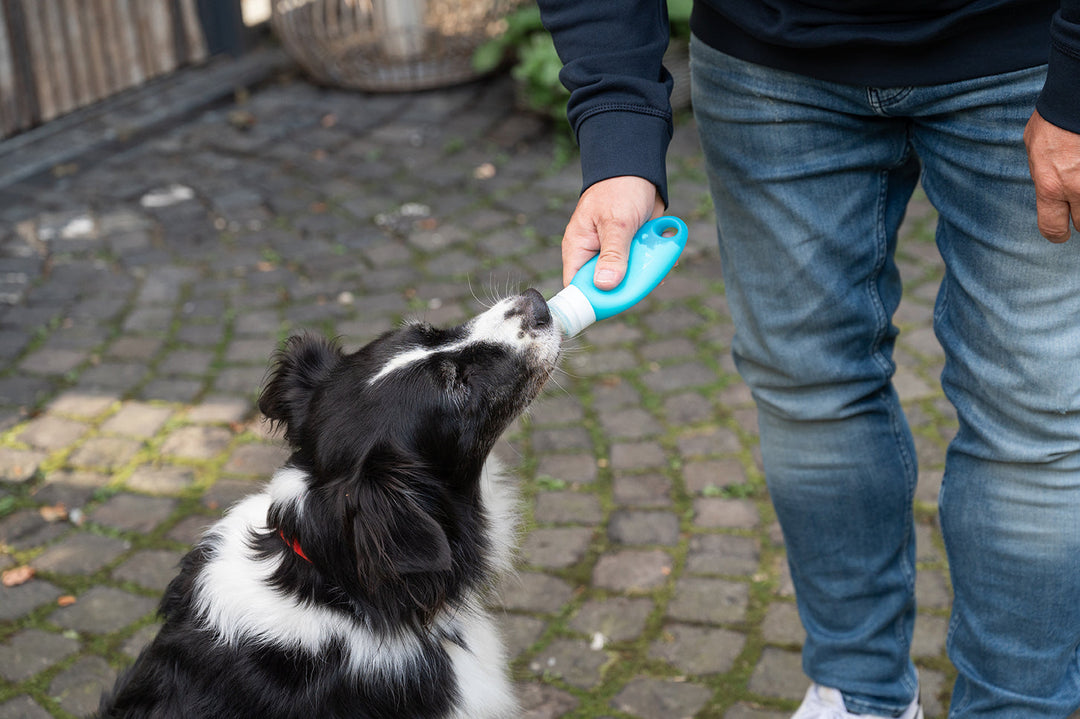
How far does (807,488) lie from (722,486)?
4.13 ft

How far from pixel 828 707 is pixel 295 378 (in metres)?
1.48

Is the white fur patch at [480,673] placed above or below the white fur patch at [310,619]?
below

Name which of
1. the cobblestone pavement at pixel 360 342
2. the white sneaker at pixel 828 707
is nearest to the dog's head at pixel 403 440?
the cobblestone pavement at pixel 360 342

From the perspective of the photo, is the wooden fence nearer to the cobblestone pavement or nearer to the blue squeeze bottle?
the cobblestone pavement

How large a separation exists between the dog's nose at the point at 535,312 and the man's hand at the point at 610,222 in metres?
0.24

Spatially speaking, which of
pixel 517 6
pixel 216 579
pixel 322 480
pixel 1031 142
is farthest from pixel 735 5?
pixel 517 6

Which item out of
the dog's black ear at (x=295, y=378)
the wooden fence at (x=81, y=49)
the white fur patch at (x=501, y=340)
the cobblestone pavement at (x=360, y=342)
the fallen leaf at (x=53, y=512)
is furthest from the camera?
the wooden fence at (x=81, y=49)

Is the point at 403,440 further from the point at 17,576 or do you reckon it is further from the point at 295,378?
the point at 17,576

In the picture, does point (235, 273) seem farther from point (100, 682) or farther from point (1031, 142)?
point (1031, 142)

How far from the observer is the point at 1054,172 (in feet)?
5.18

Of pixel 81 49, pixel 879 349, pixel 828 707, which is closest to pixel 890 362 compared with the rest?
pixel 879 349

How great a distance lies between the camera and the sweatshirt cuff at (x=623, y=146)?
1950 mm

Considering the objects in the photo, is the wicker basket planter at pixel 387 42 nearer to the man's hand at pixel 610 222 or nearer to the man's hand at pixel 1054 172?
the man's hand at pixel 610 222

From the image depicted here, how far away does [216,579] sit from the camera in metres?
2.15
